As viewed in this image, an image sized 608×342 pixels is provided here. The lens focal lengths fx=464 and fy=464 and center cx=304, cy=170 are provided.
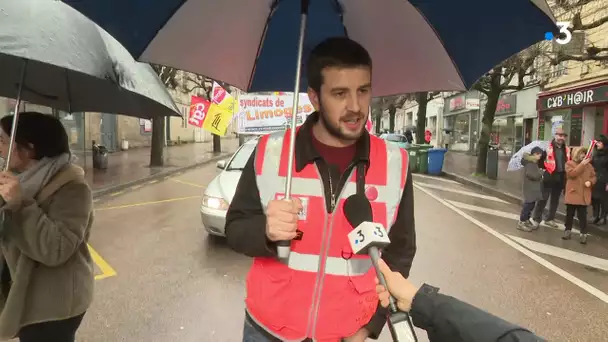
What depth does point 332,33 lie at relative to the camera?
94.0 inches

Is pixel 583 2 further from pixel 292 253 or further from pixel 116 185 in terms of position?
pixel 116 185

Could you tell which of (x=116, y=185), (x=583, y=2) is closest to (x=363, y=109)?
(x=583, y=2)

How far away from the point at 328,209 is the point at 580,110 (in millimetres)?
21371

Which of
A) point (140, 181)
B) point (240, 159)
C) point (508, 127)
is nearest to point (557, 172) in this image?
point (240, 159)

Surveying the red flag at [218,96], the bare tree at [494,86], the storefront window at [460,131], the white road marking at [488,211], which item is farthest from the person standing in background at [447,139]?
the red flag at [218,96]

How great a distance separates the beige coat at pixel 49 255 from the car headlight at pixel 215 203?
4.38m

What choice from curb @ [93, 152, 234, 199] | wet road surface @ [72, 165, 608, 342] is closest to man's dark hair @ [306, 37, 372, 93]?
wet road surface @ [72, 165, 608, 342]

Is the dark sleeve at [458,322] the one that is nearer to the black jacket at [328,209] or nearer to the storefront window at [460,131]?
the black jacket at [328,209]

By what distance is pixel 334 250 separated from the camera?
1.76 meters

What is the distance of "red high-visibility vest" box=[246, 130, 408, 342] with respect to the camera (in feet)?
5.74

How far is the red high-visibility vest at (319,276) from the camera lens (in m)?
1.75

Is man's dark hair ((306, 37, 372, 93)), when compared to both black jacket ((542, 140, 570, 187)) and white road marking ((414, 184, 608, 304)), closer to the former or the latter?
white road marking ((414, 184, 608, 304))

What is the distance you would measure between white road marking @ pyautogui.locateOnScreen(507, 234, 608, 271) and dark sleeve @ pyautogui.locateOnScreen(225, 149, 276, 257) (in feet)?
21.7

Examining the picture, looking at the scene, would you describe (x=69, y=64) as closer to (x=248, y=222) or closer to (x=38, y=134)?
(x=38, y=134)
